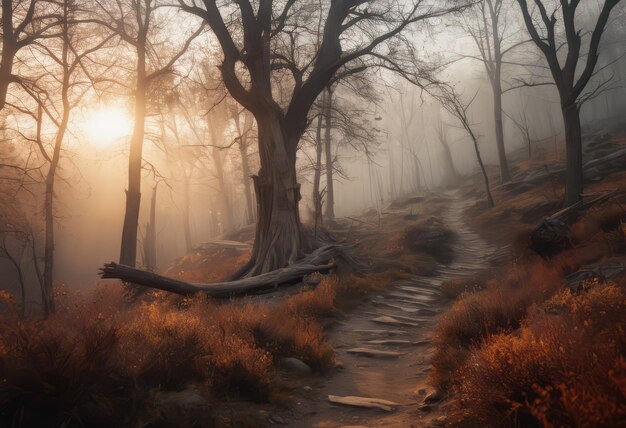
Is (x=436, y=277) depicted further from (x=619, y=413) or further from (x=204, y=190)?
(x=204, y=190)

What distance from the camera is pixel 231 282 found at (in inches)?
371

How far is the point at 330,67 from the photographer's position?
11250 mm

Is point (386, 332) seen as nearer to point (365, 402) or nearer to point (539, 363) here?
point (365, 402)

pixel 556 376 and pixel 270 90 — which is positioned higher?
pixel 270 90

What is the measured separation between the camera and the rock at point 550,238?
888cm

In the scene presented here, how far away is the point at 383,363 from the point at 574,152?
1077cm

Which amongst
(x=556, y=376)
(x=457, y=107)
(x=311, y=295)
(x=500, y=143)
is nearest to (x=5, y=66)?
(x=311, y=295)

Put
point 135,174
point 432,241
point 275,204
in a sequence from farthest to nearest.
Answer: point 432,241, point 135,174, point 275,204

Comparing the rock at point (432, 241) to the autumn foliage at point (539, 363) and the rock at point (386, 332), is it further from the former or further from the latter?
the autumn foliage at point (539, 363)

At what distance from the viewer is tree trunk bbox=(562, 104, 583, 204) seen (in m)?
12.5

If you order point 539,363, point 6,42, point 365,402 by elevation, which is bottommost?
point 365,402

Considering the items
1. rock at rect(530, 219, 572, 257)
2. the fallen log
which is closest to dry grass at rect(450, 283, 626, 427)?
rock at rect(530, 219, 572, 257)

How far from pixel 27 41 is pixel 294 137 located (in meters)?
7.87

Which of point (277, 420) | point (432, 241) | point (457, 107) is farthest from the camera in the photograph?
point (457, 107)
